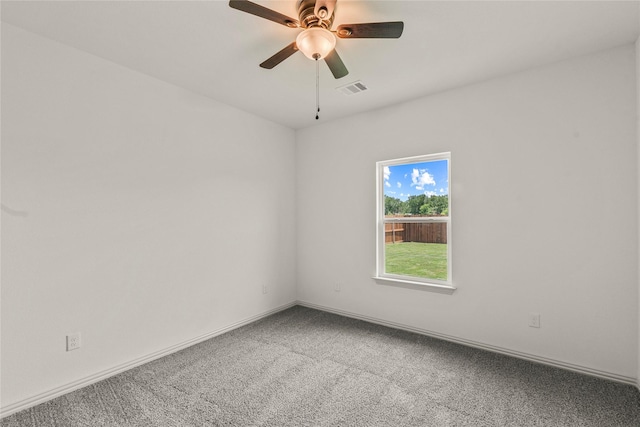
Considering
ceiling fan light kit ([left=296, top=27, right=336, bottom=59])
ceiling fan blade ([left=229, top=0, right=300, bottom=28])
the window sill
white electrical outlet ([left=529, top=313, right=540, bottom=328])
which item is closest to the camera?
ceiling fan blade ([left=229, top=0, right=300, bottom=28])

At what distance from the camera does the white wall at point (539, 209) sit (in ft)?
7.72

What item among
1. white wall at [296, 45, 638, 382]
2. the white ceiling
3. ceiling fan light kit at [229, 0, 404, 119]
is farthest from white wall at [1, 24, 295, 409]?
white wall at [296, 45, 638, 382]

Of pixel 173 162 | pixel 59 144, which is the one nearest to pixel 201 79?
pixel 173 162

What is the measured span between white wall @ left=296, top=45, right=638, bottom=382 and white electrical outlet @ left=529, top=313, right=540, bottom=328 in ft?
0.13

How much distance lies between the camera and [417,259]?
3512mm

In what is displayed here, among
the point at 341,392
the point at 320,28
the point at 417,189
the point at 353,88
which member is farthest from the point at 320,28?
the point at 341,392

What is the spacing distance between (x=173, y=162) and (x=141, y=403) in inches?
79.7

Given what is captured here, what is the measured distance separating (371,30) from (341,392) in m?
2.43

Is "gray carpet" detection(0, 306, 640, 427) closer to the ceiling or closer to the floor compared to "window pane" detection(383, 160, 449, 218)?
closer to the floor

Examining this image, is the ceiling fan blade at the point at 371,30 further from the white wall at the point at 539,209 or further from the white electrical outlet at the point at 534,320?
the white electrical outlet at the point at 534,320

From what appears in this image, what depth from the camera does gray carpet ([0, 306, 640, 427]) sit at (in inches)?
76.7

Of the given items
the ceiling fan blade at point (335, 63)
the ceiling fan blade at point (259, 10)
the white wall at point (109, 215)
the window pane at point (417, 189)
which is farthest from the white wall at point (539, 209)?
the ceiling fan blade at point (259, 10)

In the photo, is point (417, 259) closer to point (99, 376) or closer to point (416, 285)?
point (416, 285)

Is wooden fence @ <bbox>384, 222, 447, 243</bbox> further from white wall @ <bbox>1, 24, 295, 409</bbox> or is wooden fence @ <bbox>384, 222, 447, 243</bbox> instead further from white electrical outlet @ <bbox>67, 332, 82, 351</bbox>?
white electrical outlet @ <bbox>67, 332, 82, 351</bbox>
